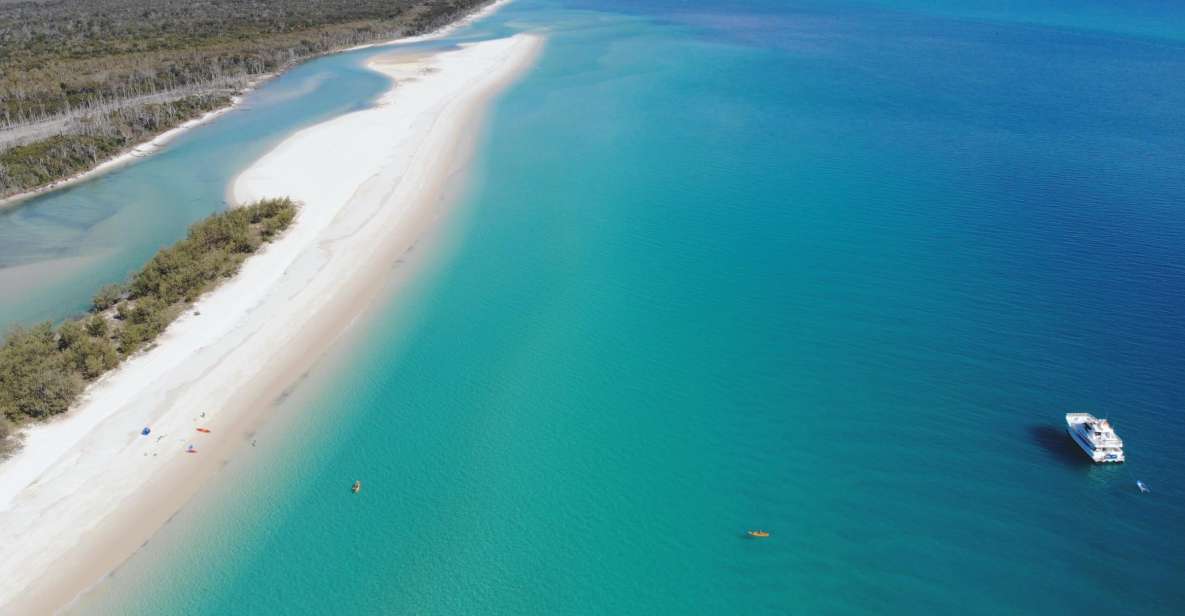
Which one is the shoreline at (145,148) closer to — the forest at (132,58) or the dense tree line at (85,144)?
the dense tree line at (85,144)

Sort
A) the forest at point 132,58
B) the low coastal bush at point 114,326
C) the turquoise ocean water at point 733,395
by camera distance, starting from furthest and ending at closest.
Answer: the forest at point 132,58, the low coastal bush at point 114,326, the turquoise ocean water at point 733,395

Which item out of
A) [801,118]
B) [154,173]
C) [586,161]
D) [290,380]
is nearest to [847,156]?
[801,118]

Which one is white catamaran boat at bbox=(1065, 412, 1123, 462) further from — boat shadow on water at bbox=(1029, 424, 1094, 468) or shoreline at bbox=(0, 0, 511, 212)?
shoreline at bbox=(0, 0, 511, 212)

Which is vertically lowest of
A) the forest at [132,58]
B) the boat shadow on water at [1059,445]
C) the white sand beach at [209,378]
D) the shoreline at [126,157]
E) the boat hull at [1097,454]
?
the boat shadow on water at [1059,445]

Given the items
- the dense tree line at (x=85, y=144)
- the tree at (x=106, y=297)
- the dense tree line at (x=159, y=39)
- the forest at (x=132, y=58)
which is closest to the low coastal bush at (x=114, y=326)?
the tree at (x=106, y=297)

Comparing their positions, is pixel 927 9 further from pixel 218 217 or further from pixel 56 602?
pixel 56 602

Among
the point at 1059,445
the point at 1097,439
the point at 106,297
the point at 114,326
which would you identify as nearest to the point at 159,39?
the point at 106,297

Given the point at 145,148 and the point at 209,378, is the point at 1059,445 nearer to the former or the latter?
the point at 209,378
